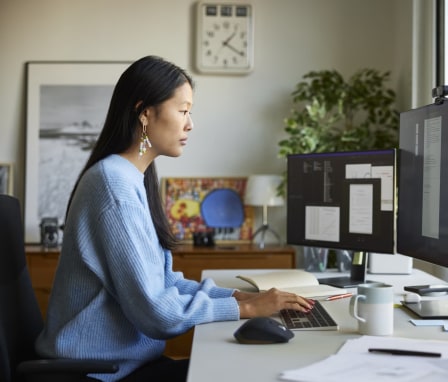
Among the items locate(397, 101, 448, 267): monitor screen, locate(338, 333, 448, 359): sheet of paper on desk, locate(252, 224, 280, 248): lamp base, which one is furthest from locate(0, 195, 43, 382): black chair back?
locate(252, 224, 280, 248): lamp base

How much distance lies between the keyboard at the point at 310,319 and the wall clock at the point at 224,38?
9.43ft

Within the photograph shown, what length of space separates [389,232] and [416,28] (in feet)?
6.66

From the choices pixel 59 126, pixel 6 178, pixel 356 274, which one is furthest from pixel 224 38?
pixel 356 274

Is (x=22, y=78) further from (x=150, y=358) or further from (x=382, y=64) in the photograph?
(x=150, y=358)

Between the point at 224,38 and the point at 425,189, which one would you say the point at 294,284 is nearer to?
the point at 425,189

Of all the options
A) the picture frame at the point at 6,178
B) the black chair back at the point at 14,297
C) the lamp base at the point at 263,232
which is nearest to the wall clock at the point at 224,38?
the lamp base at the point at 263,232

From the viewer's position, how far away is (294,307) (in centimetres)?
163

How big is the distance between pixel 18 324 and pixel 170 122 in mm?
644

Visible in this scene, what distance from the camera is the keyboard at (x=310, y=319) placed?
59.6 inches

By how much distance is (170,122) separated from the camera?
1.79 meters

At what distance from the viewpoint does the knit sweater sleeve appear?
1454 millimetres

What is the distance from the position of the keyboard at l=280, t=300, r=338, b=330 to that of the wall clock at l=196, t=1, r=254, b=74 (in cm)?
287

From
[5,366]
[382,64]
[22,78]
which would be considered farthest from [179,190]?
[5,366]

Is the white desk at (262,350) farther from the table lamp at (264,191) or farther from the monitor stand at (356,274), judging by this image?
the table lamp at (264,191)
